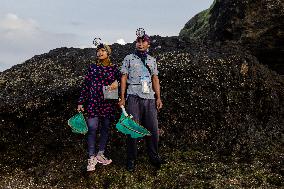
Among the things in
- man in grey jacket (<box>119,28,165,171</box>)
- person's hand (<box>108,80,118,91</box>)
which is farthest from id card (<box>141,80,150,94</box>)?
person's hand (<box>108,80,118,91</box>)

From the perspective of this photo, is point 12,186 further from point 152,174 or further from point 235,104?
point 235,104

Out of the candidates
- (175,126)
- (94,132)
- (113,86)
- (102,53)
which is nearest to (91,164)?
(94,132)

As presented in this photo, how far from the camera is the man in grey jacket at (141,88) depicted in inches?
387

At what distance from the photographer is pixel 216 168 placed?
10.3 metres

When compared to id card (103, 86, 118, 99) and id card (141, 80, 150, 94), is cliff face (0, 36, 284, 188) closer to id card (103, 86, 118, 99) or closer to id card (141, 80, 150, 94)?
id card (103, 86, 118, 99)

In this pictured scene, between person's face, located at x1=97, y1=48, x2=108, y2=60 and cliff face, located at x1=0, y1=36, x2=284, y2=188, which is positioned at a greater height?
person's face, located at x1=97, y1=48, x2=108, y2=60

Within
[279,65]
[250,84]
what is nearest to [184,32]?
[279,65]

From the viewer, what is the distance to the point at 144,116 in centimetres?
1001

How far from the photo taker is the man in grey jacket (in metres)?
9.84

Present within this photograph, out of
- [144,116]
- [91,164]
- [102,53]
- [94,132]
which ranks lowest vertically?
[91,164]

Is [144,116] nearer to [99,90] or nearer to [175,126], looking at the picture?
[99,90]

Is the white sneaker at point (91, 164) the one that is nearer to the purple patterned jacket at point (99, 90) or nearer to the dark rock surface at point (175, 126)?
the dark rock surface at point (175, 126)

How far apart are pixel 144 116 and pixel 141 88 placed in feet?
2.22

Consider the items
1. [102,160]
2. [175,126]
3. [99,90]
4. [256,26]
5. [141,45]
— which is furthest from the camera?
[256,26]
